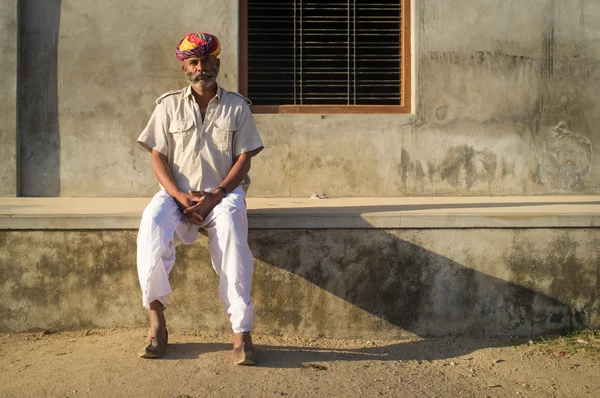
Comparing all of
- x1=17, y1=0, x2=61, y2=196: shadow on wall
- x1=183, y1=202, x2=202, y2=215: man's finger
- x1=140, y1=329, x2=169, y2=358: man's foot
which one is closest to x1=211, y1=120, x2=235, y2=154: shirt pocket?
x1=183, y1=202, x2=202, y2=215: man's finger

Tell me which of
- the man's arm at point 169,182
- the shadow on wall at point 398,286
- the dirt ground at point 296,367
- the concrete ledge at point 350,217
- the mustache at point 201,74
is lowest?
the dirt ground at point 296,367

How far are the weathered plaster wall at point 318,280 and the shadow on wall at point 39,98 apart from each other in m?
1.56

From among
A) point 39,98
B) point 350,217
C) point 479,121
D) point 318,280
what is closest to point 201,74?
point 350,217

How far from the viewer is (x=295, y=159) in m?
5.97

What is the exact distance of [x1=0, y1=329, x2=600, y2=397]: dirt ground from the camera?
11.8 feet

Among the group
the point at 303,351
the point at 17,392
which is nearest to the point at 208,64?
the point at 303,351

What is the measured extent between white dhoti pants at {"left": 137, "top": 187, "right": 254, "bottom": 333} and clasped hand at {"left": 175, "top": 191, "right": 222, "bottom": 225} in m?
0.04

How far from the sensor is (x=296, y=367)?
3.88 metres

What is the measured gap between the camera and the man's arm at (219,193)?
4008 millimetres

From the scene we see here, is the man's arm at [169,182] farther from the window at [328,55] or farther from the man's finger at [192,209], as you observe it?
the window at [328,55]

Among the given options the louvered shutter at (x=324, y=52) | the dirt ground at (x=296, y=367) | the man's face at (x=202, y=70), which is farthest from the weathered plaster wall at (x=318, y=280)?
the louvered shutter at (x=324, y=52)

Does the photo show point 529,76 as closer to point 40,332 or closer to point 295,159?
point 295,159

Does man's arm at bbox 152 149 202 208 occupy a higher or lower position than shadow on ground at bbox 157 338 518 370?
higher

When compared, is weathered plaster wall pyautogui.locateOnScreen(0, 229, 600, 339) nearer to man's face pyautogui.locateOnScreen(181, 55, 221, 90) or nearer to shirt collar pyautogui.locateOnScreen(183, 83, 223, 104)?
shirt collar pyautogui.locateOnScreen(183, 83, 223, 104)
